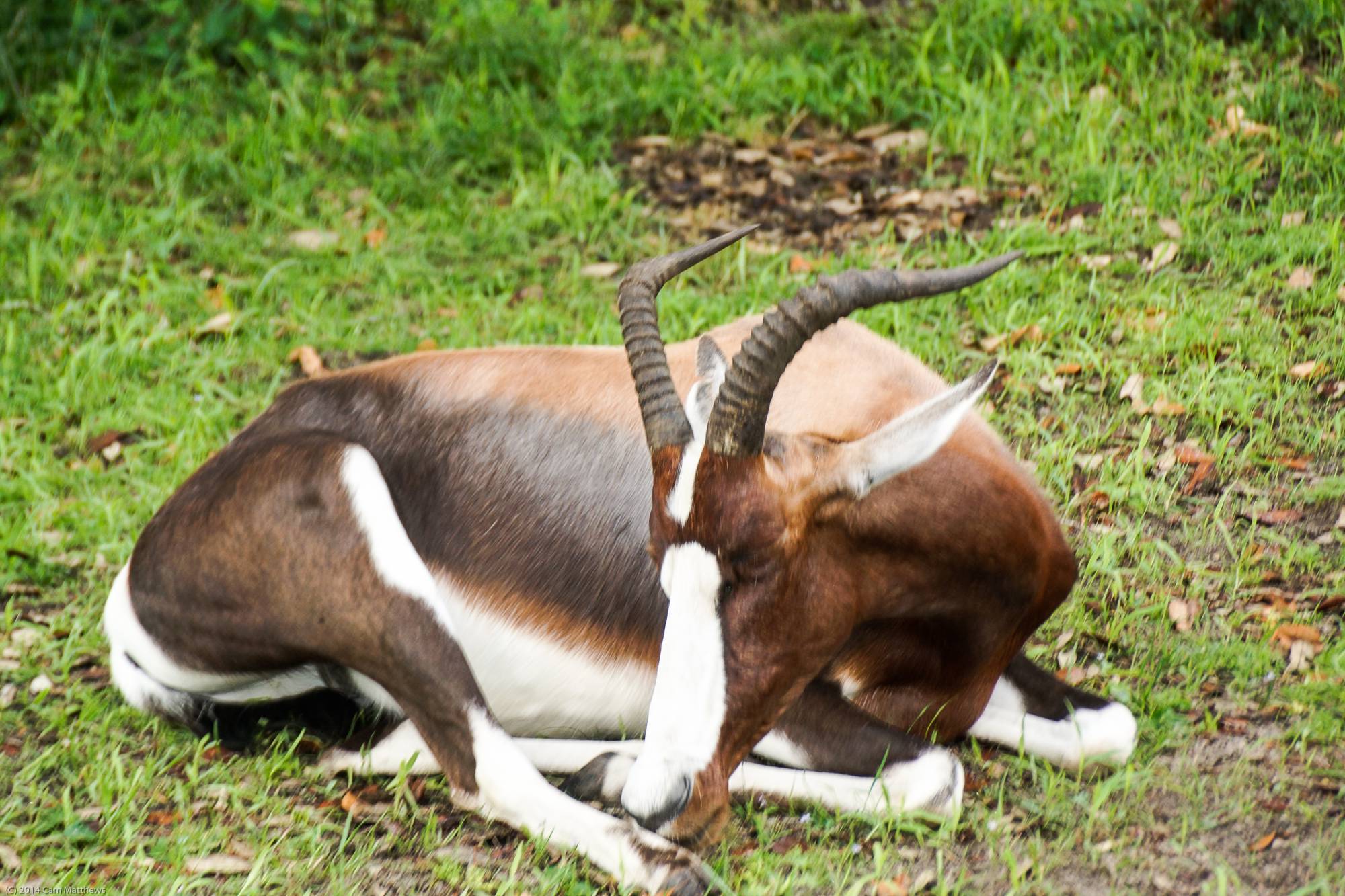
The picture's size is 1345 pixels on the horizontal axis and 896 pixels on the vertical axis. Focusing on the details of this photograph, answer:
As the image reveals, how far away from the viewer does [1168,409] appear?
5.41 m

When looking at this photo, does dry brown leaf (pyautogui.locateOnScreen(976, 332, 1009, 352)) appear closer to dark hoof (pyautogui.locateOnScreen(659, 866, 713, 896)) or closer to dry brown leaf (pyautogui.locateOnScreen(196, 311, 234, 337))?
dark hoof (pyautogui.locateOnScreen(659, 866, 713, 896))

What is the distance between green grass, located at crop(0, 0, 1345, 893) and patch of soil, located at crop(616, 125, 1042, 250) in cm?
13

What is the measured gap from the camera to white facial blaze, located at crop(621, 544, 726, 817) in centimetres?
328

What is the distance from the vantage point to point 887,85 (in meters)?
7.70

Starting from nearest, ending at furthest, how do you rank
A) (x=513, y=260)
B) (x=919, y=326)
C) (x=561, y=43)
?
(x=919, y=326) → (x=513, y=260) → (x=561, y=43)

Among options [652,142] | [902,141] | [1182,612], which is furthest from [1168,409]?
[652,142]

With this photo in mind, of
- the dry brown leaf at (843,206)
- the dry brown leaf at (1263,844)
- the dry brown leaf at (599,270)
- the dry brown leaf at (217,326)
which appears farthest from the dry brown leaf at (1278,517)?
the dry brown leaf at (217,326)

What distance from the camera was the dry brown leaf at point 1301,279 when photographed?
19.3 ft

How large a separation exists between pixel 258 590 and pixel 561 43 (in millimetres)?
5206

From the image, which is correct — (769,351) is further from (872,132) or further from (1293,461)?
(872,132)

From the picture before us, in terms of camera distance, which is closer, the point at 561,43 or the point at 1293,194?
the point at 1293,194

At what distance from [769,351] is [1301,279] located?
11.8 ft

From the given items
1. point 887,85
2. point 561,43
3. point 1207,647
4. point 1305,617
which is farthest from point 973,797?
point 561,43

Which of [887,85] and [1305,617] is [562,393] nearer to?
[1305,617]
